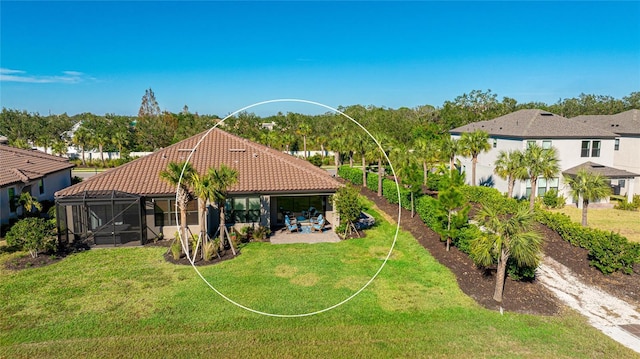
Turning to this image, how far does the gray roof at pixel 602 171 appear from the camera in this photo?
2750cm

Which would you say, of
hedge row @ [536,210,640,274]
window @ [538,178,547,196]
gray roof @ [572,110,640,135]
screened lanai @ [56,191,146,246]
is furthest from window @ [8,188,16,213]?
gray roof @ [572,110,640,135]

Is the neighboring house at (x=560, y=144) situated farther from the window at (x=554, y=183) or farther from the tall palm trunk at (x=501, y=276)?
the tall palm trunk at (x=501, y=276)

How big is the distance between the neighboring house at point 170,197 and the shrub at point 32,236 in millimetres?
1509

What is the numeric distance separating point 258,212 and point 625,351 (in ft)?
48.3

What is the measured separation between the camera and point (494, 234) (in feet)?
42.0

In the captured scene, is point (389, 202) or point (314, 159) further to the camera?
point (314, 159)

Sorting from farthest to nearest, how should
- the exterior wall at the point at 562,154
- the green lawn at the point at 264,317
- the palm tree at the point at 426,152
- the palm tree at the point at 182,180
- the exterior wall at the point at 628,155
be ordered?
the exterior wall at the point at 628,155
the palm tree at the point at 426,152
the exterior wall at the point at 562,154
the palm tree at the point at 182,180
the green lawn at the point at 264,317

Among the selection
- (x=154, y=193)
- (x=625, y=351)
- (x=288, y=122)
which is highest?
(x=288, y=122)

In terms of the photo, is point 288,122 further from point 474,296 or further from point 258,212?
point 474,296

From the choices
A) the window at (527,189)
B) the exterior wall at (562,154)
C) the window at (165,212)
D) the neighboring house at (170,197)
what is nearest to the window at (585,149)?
the exterior wall at (562,154)

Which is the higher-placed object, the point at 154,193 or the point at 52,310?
the point at 154,193

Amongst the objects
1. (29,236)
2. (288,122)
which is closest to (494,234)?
(29,236)

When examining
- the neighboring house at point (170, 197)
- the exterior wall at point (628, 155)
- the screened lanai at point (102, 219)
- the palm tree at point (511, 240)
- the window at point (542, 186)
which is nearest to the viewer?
the palm tree at point (511, 240)

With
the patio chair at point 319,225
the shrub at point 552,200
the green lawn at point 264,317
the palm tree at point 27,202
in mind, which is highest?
the palm tree at point 27,202
